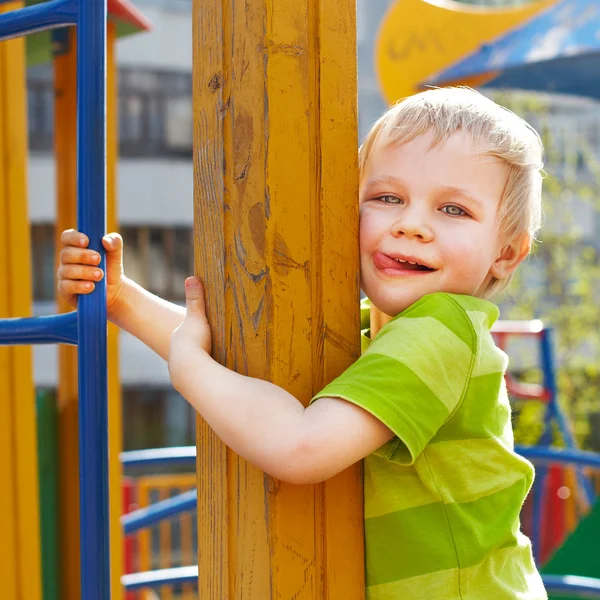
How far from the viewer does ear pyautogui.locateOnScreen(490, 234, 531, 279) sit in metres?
1.29

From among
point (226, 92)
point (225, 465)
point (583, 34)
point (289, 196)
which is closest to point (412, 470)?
point (225, 465)

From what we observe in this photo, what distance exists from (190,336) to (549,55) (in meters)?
2.91

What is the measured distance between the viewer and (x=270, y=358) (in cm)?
103

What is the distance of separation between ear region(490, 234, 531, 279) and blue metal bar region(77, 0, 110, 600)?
0.55 meters

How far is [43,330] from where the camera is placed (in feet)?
3.69

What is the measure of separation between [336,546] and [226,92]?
0.56 m

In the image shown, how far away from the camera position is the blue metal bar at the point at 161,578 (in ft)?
8.27

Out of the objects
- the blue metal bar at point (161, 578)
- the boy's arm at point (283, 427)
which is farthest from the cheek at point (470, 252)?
the blue metal bar at point (161, 578)

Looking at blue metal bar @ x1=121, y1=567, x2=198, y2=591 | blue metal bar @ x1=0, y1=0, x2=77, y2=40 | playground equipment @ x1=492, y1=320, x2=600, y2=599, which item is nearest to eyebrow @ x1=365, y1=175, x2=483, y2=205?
blue metal bar @ x1=0, y1=0, x2=77, y2=40

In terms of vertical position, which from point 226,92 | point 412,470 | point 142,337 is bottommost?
point 412,470

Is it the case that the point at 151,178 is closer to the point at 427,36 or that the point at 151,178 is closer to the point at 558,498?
the point at 427,36

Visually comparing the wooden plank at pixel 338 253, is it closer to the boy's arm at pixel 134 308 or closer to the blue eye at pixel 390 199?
the blue eye at pixel 390 199

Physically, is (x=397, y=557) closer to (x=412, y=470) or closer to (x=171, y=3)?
(x=412, y=470)

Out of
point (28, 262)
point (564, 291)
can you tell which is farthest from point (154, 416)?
point (28, 262)
